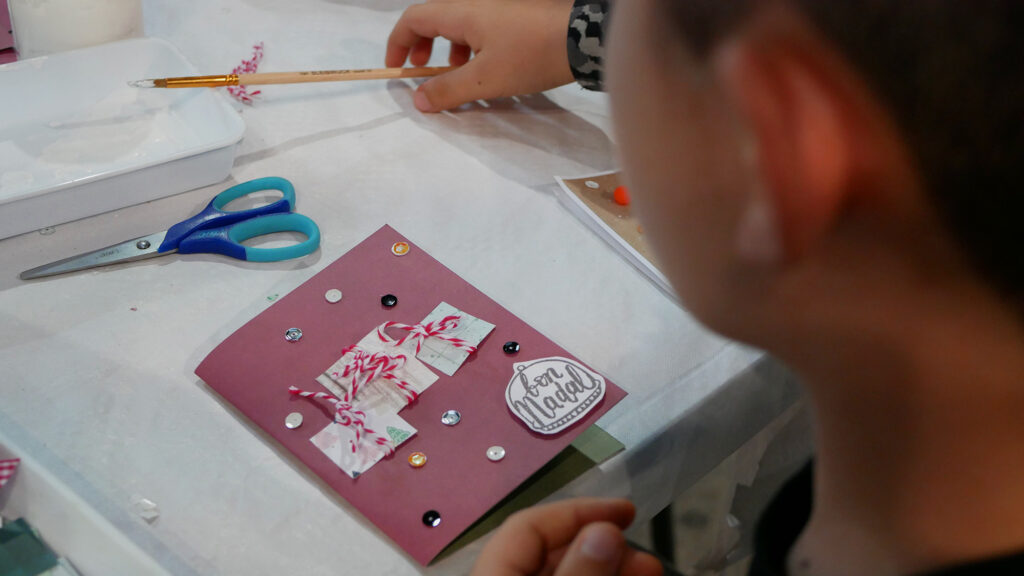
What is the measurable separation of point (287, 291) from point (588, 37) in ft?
1.08

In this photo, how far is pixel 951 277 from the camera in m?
0.28

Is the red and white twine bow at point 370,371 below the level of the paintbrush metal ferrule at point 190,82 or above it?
below

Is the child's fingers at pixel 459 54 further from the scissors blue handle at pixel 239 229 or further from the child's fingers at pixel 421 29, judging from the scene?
the scissors blue handle at pixel 239 229

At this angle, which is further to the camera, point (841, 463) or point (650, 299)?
point (650, 299)

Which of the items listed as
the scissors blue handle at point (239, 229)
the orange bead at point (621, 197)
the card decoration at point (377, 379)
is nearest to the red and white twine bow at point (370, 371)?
the card decoration at point (377, 379)

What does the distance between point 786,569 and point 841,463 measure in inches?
3.3

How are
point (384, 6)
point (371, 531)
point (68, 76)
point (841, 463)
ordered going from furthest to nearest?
point (384, 6) → point (68, 76) → point (371, 531) → point (841, 463)

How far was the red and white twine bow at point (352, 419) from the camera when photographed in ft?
1.69

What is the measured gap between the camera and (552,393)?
21.2 inches

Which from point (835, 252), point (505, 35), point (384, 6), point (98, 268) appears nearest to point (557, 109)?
point (505, 35)

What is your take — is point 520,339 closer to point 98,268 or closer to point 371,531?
point 371,531

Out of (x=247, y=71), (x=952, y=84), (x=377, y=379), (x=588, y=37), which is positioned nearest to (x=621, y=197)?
(x=588, y=37)

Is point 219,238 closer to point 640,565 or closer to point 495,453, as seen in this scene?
point 495,453

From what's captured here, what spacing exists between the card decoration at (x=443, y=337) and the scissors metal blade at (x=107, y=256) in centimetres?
18
